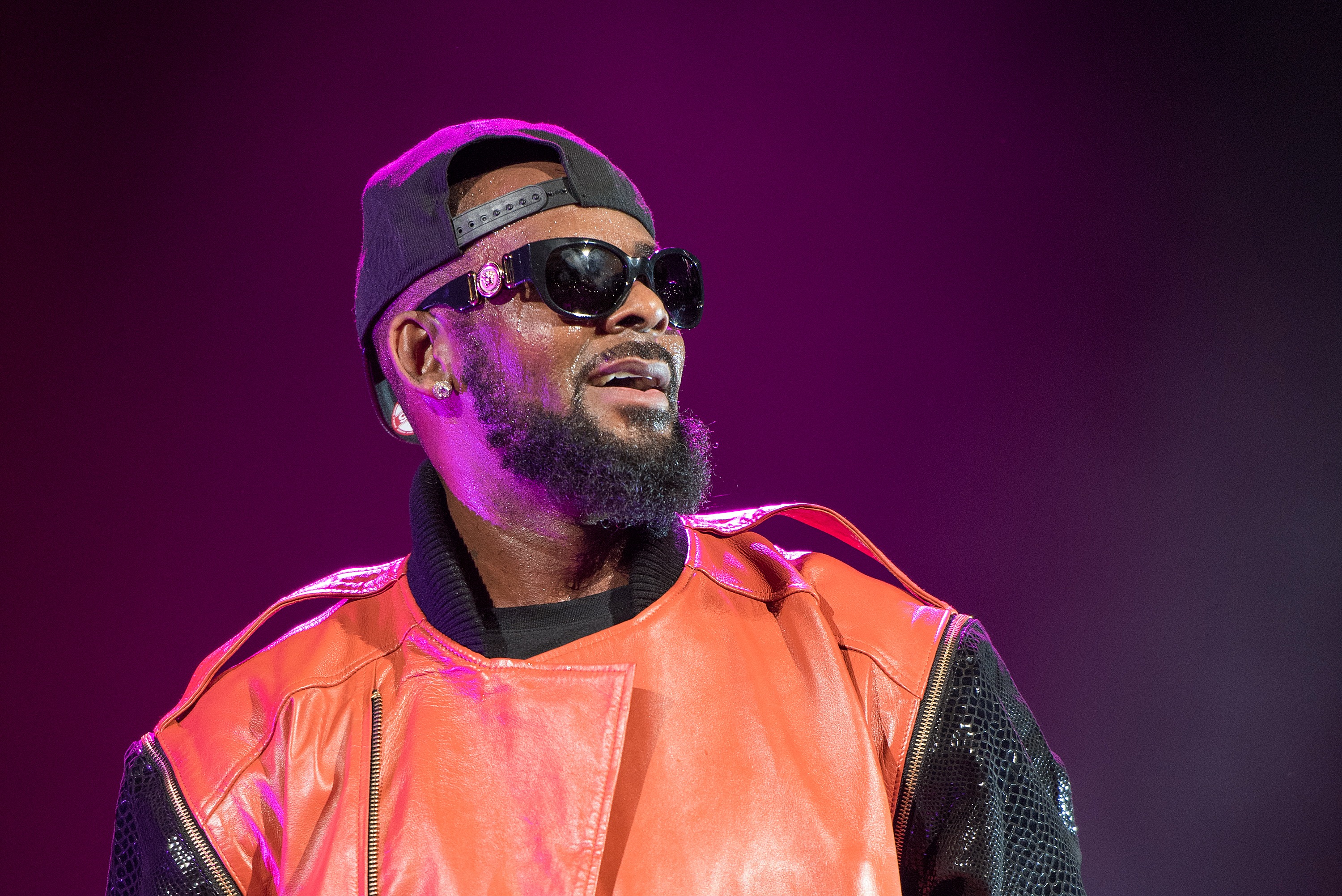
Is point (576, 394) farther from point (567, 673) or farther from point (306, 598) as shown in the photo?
point (306, 598)

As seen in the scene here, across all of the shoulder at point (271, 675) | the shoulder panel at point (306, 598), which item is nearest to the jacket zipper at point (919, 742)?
the shoulder at point (271, 675)

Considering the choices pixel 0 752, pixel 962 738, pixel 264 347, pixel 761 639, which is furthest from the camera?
pixel 264 347

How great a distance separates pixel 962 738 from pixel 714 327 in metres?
1.39

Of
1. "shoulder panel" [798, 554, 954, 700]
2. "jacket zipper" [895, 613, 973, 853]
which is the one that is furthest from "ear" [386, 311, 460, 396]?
"jacket zipper" [895, 613, 973, 853]

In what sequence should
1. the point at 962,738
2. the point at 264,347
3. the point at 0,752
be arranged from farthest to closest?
the point at 264,347
the point at 0,752
the point at 962,738

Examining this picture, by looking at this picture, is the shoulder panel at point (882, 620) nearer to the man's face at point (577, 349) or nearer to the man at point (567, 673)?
the man at point (567, 673)

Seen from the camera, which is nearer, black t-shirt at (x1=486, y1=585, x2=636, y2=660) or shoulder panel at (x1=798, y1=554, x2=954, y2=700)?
shoulder panel at (x1=798, y1=554, x2=954, y2=700)

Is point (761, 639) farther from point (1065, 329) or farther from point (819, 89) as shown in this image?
point (819, 89)

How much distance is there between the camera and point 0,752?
2.20 metres

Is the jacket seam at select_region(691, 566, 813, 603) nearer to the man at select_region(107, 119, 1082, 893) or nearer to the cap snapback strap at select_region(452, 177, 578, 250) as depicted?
the man at select_region(107, 119, 1082, 893)

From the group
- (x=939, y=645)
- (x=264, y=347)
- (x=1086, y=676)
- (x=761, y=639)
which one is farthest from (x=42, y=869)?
(x=1086, y=676)

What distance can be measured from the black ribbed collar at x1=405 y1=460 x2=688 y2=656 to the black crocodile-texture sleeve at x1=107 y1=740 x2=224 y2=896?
1.45 feet

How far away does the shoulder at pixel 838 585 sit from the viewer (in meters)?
1.39

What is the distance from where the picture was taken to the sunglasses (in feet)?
4.82
